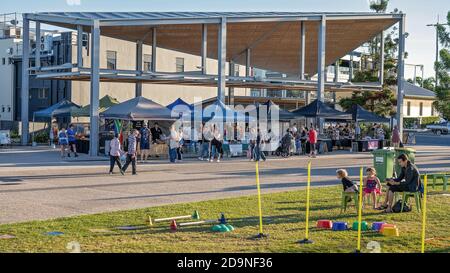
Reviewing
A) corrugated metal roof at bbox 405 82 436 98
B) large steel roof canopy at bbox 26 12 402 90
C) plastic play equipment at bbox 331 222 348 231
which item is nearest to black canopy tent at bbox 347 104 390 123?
large steel roof canopy at bbox 26 12 402 90

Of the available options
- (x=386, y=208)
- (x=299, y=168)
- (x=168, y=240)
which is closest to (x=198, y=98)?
(x=299, y=168)

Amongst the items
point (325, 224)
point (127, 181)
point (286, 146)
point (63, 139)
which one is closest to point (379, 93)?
point (286, 146)

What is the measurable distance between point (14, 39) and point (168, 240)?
45.7 metres

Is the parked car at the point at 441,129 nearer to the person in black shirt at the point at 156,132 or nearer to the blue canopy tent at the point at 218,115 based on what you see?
the blue canopy tent at the point at 218,115

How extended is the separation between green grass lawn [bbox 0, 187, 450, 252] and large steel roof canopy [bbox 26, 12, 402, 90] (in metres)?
19.4

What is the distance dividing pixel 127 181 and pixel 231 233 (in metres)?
9.22

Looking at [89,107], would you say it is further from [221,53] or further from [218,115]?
[218,115]

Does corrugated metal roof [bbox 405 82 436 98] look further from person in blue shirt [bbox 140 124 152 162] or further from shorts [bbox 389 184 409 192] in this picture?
shorts [bbox 389 184 409 192]

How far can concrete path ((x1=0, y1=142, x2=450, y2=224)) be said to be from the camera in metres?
14.5

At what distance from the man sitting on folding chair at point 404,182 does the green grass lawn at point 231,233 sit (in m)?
0.51

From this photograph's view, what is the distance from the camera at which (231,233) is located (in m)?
11.1
